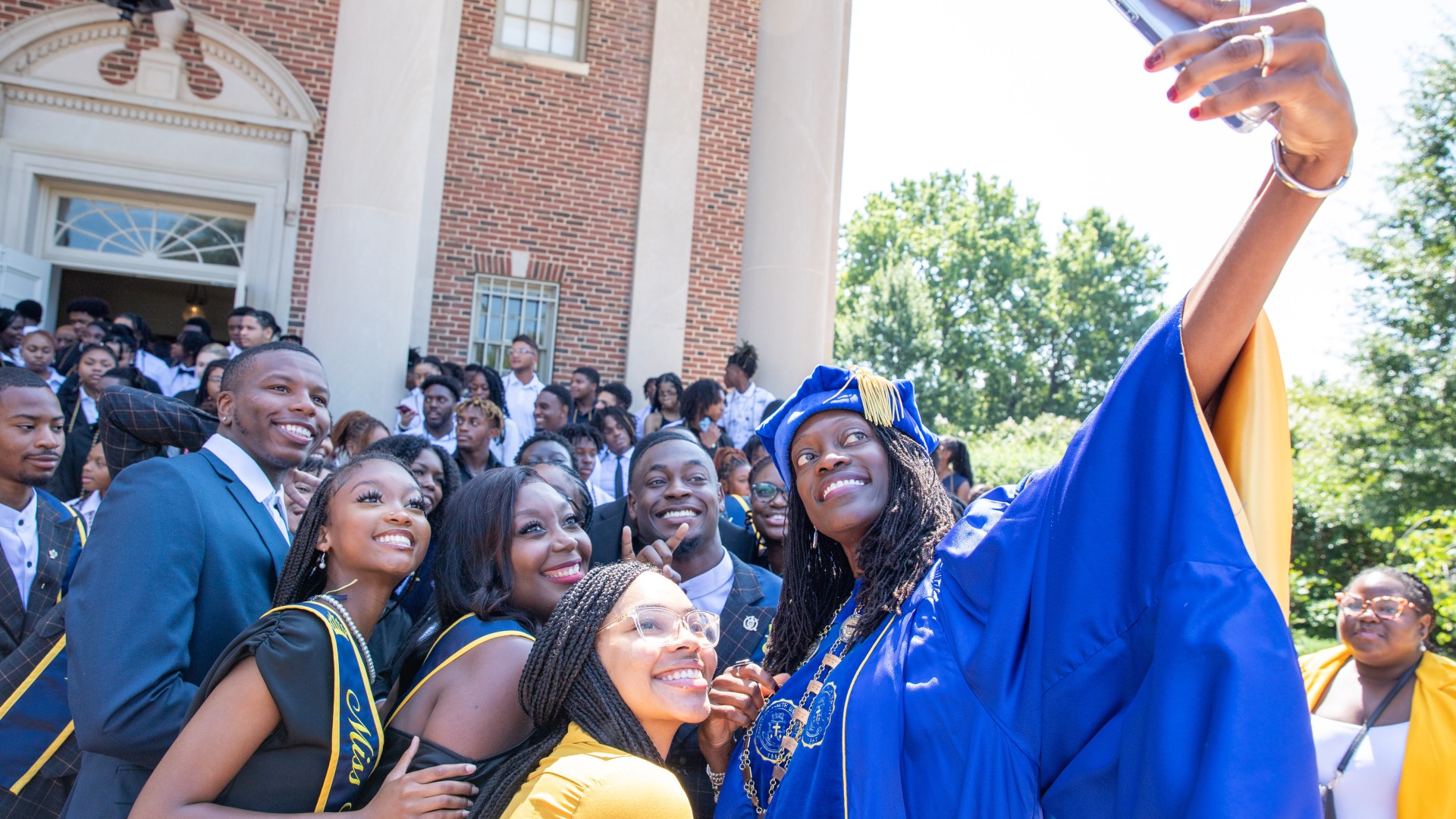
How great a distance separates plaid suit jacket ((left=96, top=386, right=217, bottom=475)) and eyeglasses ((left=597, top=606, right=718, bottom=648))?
1961 millimetres

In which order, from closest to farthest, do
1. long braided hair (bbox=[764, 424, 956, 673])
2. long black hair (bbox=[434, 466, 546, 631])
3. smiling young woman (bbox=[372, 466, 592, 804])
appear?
smiling young woman (bbox=[372, 466, 592, 804])
long braided hair (bbox=[764, 424, 956, 673])
long black hair (bbox=[434, 466, 546, 631])

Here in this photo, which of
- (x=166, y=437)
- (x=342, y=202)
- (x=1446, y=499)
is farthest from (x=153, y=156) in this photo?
(x=1446, y=499)

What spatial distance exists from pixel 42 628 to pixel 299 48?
919cm

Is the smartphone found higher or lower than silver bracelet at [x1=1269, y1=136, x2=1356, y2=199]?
higher

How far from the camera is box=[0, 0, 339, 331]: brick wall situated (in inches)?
408

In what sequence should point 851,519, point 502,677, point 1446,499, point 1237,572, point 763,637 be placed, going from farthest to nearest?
point 1446,499
point 763,637
point 851,519
point 502,677
point 1237,572

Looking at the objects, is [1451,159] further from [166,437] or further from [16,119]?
[16,119]

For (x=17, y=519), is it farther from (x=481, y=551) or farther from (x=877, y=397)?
(x=877, y=397)

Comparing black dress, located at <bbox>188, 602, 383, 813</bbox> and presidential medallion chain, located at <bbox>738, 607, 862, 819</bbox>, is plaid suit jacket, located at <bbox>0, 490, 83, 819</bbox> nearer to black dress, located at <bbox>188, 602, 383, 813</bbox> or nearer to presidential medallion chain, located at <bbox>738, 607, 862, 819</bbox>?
A: black dress, located at <bbox>188, 602, 383, 813</bbox>

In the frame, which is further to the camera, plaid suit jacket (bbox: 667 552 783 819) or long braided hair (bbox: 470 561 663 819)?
plaid suit jacket (bbox: 667 552 783 819)

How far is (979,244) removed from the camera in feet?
159

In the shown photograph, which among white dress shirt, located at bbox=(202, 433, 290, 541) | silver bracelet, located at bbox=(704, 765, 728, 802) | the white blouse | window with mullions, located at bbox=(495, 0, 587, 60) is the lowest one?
the white blouse

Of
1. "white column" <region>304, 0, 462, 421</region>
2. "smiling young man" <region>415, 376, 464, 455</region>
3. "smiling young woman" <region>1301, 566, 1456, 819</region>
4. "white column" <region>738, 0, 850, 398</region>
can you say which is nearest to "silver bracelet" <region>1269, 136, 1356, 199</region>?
"smiling young woman" <region>1301, 566, 1456, 819</region>

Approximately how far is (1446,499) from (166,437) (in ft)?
48.2
